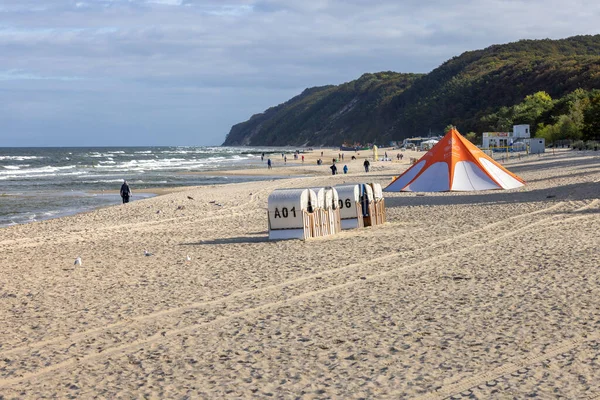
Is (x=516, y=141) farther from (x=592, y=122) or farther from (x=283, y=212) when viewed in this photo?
(x=283, y=212)

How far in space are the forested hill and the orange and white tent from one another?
63196mm

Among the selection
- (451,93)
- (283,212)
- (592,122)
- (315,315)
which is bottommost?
(315,315)

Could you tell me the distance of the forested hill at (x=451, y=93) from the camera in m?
97.4

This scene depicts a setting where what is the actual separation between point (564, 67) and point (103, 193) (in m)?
81.2

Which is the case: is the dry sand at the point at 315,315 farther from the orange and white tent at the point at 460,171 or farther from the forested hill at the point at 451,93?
the forested hill at the point at 451,93

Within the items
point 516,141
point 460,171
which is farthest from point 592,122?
point 460,171

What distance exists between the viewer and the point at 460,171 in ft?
70.4

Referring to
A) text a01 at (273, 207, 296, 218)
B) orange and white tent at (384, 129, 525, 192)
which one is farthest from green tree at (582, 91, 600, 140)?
text a01 at (273, 207, 296, 218)

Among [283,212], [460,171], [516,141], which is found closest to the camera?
[283,212]

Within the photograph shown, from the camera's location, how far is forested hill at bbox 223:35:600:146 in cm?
9738

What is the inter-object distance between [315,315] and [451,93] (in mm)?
111397

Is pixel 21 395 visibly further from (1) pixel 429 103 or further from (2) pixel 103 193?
(1) pixel 429 103

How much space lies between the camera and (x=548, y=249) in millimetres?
10375

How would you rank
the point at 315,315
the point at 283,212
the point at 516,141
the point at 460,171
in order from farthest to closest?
the point at 516,141
the point at 460,171
the point at 283,212
the point at 315,315
